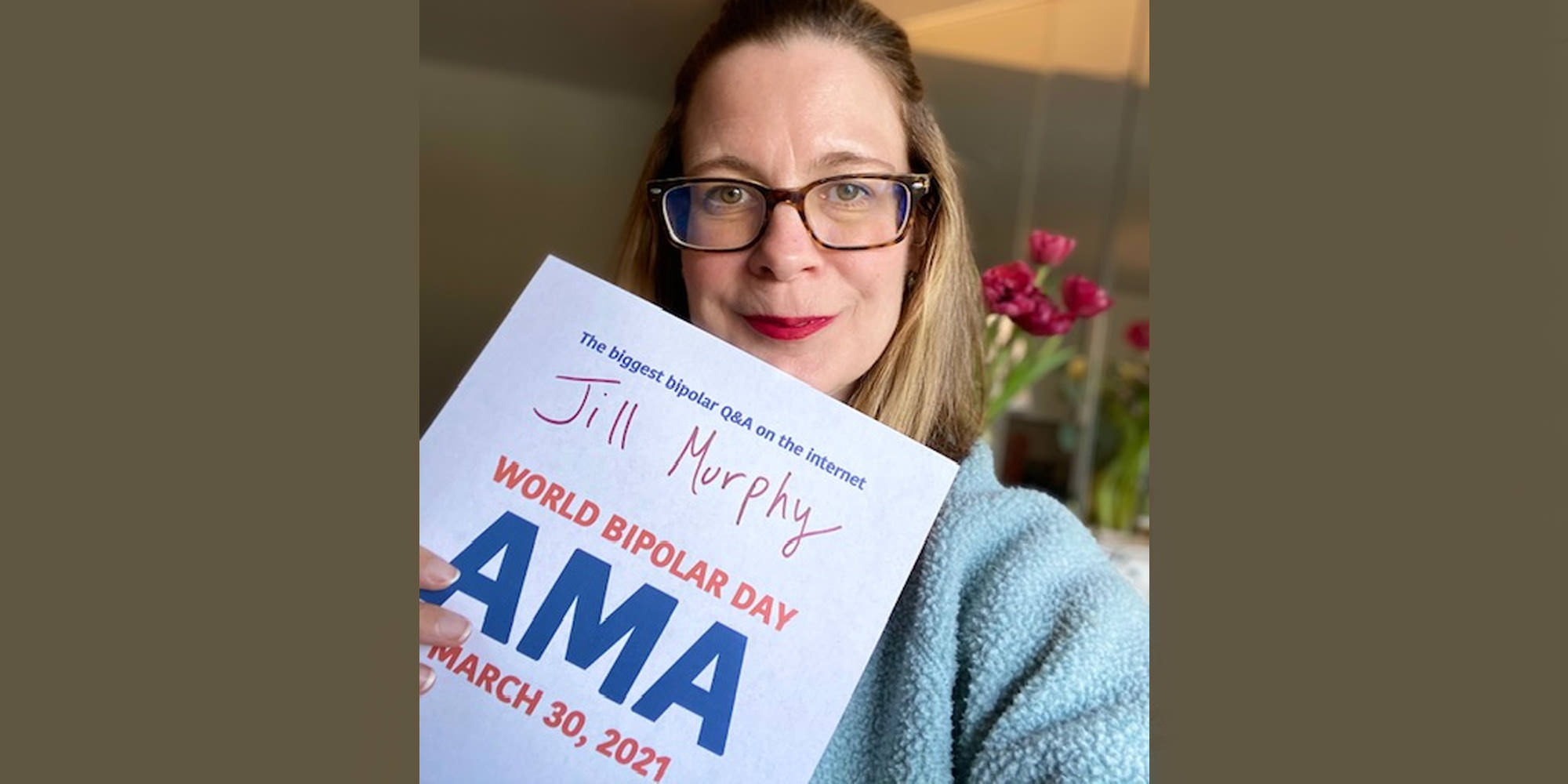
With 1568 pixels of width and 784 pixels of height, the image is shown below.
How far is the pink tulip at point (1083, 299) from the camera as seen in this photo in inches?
31.0

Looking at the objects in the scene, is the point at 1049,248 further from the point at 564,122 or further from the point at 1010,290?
the point at 564,122

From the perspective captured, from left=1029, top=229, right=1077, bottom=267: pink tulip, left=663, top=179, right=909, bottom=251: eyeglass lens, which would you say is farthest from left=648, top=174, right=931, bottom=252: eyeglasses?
left=1029, top=229, right=1077, bottom=267: pink tulip

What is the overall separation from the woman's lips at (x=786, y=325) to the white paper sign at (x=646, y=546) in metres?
0.05

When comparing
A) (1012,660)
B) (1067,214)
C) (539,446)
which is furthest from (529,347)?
(1067,214)

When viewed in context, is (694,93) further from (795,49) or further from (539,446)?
(539,446)

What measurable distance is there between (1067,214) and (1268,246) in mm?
1567

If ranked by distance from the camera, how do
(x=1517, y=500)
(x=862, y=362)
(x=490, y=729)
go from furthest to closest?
(x=862, y=362)
(x=490, y=729)
(x=1517, y=500)

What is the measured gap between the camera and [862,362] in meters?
0.57

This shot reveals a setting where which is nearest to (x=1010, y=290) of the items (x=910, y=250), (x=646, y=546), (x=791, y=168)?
(x=910, y=250)

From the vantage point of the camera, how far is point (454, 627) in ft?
1.50

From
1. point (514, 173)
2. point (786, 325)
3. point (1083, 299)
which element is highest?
point (1083, 299)

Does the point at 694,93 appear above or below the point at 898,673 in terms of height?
above

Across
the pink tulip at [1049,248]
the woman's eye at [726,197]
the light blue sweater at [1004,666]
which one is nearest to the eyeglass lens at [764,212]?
the woman's eye at [726,197]

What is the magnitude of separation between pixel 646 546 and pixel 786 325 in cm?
14
